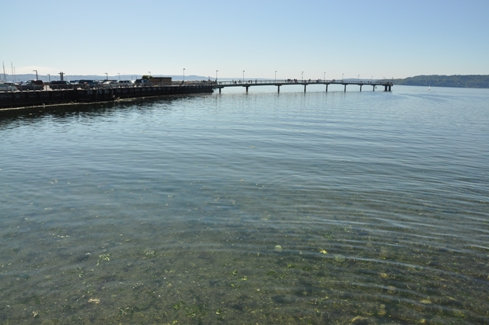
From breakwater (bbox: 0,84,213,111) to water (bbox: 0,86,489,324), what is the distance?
38.0 metres

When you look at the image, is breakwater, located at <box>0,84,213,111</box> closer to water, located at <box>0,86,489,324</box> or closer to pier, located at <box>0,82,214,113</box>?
pier, located at <box>0,82,214,113</box>

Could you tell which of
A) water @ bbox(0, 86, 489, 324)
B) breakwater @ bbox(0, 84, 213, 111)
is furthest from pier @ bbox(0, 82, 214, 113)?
water @ bbox(0, 86, 489, 324)

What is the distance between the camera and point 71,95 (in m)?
67.5

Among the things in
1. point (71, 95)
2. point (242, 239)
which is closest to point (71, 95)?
point (71, 95)

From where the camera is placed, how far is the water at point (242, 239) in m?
7.96

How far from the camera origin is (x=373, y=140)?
31641 mm

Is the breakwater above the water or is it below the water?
above

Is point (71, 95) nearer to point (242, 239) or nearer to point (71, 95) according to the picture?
point (71, 95)

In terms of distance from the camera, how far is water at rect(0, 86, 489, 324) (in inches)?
313

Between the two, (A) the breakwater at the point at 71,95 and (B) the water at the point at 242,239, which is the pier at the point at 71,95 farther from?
(B) the water at the point at 242,239

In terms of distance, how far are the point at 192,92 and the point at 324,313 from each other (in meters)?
117

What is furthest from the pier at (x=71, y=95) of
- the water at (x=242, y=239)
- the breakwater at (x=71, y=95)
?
the water at (x=242, y=239)

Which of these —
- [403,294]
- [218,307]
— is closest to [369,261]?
[403,294]

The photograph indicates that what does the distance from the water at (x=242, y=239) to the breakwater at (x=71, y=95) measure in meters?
38.0
